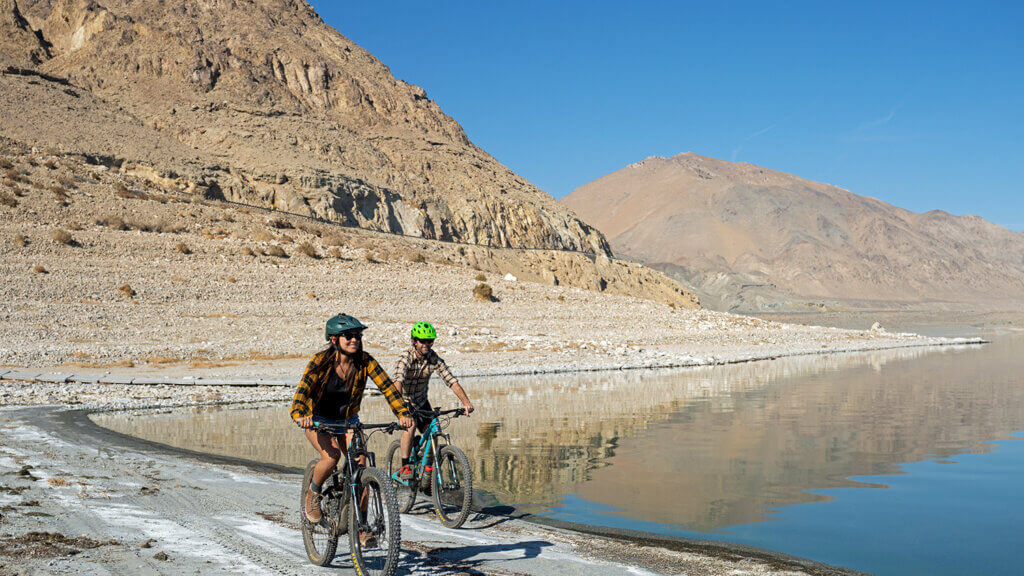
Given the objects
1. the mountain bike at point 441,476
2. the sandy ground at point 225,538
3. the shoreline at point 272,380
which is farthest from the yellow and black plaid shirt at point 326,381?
the shoreline at point 272,380

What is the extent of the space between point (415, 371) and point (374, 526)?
8.85 ft

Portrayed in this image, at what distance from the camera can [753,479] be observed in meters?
10.7

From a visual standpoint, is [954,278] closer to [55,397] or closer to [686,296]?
[686,296]

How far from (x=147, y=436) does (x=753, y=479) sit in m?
10.1

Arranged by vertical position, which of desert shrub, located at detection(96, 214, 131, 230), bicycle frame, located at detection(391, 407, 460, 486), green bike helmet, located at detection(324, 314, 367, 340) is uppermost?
desert shrub, located at detection(96, 214, 131, 230)

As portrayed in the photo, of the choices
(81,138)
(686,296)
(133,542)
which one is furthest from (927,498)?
(686,296)

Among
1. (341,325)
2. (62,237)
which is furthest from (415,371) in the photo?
(62,237)

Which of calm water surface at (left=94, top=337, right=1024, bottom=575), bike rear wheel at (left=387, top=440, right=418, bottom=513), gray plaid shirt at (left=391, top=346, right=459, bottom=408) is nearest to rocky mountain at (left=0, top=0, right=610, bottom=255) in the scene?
calm water surface at (left=94, top=337, right=1024, bottom=575)

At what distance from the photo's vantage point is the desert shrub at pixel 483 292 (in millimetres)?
42719

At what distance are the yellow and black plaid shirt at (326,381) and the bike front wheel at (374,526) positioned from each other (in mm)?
604

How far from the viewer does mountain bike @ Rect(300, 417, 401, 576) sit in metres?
5.88

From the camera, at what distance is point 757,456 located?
487 inches

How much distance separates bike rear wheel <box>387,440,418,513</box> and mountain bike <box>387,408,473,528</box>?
10 mm

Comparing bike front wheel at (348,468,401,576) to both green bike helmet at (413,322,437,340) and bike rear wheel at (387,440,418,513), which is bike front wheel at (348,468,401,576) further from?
bike rear wheel at (387,440,418,513)
